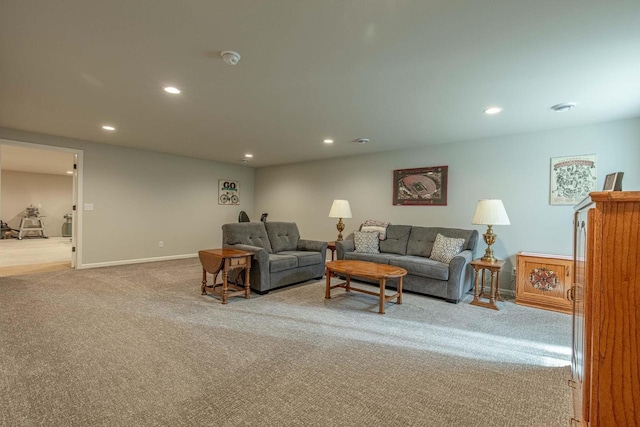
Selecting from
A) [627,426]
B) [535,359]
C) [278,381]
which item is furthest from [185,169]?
[627,426]

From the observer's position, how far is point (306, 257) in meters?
4.38

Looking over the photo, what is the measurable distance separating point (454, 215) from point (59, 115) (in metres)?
5.58

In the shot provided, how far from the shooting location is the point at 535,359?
2262mm

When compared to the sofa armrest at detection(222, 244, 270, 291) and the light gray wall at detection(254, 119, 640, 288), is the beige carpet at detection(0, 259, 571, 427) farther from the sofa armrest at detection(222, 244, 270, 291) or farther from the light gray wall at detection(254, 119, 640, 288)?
the light gray wall at detection(254, 119, 640, 288)

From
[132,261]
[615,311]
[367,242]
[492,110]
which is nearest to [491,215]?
[492,110]

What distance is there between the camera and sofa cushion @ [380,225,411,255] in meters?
4.71

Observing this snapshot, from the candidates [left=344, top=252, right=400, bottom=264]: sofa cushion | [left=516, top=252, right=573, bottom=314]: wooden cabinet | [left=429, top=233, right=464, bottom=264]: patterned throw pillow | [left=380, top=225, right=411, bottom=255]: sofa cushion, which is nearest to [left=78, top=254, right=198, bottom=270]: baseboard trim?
[left=344, top=252, right=400, bottom=264]: sofa cushion

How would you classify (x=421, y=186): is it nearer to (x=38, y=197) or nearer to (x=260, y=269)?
(x=260, y=269)

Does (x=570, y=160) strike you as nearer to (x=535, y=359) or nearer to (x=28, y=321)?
(x=535, y=359)

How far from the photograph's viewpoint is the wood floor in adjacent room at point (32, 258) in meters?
4.96

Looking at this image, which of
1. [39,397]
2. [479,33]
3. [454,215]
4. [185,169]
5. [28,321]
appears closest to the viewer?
[39,397]

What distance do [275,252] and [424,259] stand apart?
2.22 m

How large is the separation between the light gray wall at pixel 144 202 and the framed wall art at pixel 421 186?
4.17 meters

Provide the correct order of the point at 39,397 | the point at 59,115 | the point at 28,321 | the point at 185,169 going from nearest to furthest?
the point at 39,397 → the point at 28,321 → the point at 59,115 → the point at 185,169
